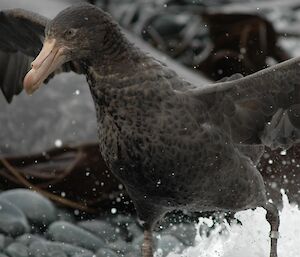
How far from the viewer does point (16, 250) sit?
4.88m

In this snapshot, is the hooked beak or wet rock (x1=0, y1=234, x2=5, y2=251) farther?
wet rock (x1=0, y1=234, x2=5, y2=251)

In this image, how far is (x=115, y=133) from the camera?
12.0ft

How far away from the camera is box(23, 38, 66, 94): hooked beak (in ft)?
11.2

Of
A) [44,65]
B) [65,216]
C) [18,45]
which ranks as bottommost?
[65,216]

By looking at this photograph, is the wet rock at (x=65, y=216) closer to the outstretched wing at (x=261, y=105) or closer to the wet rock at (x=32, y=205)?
the wet rock at (x=32, y=205)

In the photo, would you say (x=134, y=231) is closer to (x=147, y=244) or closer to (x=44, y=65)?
(x=147, y=244)

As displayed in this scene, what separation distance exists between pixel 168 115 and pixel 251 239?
4.87ft

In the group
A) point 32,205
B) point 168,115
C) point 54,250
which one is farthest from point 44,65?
point 32,205

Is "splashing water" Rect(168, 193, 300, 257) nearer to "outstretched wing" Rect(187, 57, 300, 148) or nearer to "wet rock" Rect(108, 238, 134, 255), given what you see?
"wet rock" Rect(108, 238, 134, 255)

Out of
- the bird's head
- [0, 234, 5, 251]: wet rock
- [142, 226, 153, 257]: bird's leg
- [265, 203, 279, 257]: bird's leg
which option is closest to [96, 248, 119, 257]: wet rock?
[0, 234, 5, 251]: wet rock

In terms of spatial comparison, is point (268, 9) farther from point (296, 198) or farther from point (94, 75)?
point (94, 75)

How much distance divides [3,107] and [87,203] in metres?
0.74

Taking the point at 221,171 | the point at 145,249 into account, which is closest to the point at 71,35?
the point at 221,171

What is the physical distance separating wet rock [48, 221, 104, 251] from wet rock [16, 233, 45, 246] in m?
0.07
